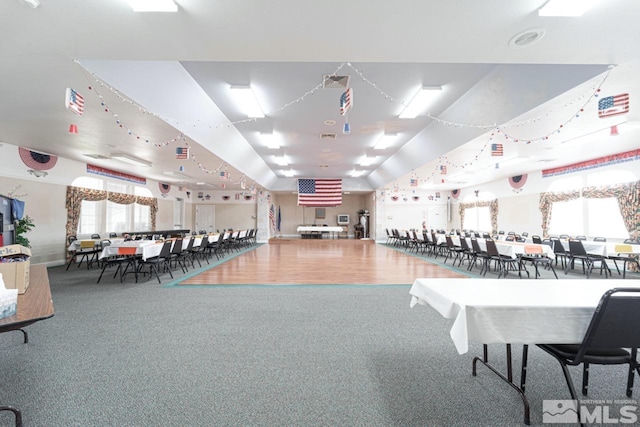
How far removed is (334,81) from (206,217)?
13.8m

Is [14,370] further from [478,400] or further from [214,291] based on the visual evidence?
[478,400]

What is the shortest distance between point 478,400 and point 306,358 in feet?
4.28

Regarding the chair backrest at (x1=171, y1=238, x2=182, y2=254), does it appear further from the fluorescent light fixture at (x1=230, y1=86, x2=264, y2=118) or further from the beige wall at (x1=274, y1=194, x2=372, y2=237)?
the beige wall at (x1=274, y1=194, x2=372, y2=237)

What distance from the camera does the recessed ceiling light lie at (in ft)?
8.15

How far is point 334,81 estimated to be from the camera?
439 centimetres

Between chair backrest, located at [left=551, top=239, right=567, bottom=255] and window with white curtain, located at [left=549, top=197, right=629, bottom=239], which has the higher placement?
window with white curtain, located at [left=549, top=197, right=629, bottom=239]

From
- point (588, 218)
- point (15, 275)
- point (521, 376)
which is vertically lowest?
point (521, 376)

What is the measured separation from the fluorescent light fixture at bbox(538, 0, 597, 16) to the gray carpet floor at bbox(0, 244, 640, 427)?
2944mm

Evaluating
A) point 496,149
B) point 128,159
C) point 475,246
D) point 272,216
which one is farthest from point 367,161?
point 272,216

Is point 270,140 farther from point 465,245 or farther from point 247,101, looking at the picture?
point 465,245

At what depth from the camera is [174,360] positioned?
233cm

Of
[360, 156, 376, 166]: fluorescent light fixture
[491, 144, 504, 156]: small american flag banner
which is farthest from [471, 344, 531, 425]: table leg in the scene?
[360, 156, 376, 166]: fluorescent light fixture

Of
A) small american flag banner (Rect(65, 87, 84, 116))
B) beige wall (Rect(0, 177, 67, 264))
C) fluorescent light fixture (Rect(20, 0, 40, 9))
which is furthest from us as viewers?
beige wall (Rect(0, 177, 67, 264))

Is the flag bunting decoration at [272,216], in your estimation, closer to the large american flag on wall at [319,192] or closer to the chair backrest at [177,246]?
the large american flag on wall at [319,192]
